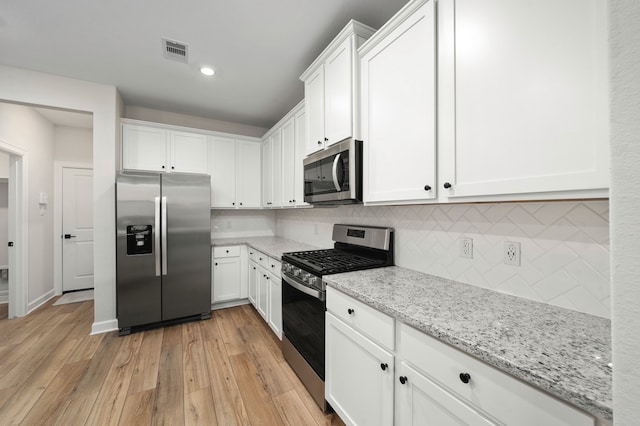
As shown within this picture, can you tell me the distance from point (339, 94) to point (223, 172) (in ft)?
7.77

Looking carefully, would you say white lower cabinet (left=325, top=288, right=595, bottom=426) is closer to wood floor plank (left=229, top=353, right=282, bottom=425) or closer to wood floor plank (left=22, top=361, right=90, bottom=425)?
wood floor plank (left=229, top=353, right=282, bottom=425)

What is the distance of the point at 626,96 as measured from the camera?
1.34 feet

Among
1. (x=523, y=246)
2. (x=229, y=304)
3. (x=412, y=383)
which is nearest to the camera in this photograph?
(x=412, y=383)

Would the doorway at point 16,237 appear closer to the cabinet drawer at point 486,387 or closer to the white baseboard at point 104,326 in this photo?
the white baseboard at point 104,326

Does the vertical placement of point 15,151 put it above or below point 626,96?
above

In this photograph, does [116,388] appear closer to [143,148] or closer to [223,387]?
[223,387]

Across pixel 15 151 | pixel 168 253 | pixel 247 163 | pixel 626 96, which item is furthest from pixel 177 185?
pixel 626 96

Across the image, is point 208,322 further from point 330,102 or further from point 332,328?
point 330,102

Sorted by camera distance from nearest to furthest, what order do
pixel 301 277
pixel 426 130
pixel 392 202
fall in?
1. pixel 426 130
2. pixel 392 202
3. pixel 301 277

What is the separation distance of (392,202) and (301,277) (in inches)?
33.0

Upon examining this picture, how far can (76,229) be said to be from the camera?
425cm

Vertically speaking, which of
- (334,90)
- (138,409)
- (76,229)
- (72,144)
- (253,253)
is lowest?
(138,409)

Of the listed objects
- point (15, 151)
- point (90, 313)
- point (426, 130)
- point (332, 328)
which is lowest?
point (90, 313)

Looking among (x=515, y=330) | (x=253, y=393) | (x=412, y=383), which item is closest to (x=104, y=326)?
(x=253, y=393)
